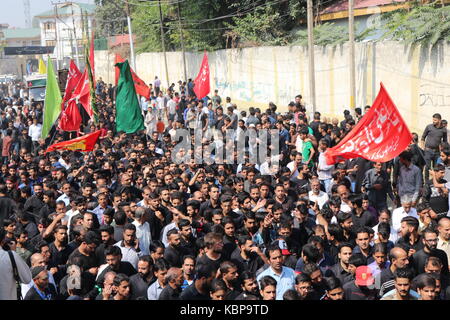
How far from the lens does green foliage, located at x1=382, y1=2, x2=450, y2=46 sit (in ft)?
48.9

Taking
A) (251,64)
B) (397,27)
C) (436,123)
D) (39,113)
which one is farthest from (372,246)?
(251,64)

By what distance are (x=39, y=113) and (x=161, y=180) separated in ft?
43.0

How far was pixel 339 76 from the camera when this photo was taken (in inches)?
765

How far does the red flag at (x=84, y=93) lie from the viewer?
16156 millimetres

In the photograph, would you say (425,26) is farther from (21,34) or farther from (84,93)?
(21,34)

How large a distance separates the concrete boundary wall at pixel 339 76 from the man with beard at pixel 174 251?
29.7 ft

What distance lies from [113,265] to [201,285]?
1026 mm

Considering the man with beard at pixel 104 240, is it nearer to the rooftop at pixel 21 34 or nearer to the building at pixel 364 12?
the building at pixel 364 12

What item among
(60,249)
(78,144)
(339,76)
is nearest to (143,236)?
(60,249)

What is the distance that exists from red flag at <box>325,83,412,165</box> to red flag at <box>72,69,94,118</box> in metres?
8.11

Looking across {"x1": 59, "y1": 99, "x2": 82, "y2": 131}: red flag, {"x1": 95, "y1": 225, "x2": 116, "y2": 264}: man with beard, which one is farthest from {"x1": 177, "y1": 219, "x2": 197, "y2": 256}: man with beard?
{"x1": 59, "y1": 99, "x2": 82, "y2": 131}: red flag

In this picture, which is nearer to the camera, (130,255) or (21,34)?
(130,255)

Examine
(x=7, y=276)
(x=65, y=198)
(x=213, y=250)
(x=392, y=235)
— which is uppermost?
(x=7, y=276)
